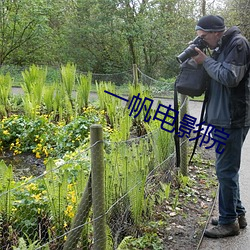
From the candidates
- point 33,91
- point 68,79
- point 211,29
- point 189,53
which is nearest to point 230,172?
point 189,53

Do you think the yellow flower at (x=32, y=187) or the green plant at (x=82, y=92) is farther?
the green plant at (x=82, y=92)

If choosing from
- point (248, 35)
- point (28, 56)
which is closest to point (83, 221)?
point (248, 35)

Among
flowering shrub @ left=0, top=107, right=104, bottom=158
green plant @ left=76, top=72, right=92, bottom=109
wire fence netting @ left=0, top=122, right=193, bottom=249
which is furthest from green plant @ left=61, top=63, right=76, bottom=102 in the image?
wire fence netting @ left=0, top=122, right=193, bottom=249

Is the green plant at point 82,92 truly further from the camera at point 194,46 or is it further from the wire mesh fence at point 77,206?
the camera at point 194,46

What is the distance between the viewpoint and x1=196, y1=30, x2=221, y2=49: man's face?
3.01 meters

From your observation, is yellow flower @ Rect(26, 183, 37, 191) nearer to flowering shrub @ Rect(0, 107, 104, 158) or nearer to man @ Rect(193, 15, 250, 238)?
man @ Rect(193, 15, 250, 238)

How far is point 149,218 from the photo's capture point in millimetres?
3516

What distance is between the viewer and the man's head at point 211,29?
9.73ft

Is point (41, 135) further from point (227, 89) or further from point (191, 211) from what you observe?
point (227, 89)

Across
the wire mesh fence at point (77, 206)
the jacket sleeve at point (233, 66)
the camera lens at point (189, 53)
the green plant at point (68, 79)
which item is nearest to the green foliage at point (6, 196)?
the wire mesh fence at point (77, 206)

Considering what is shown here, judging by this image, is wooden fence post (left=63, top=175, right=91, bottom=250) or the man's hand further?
the man's hand

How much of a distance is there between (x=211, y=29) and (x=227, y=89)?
1.65 feet

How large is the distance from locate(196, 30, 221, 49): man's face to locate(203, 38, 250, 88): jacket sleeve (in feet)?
0.59

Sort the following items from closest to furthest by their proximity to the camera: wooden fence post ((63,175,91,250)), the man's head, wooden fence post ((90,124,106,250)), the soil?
wooden fence post ((90,124,106,250))
wooden fence post ((63,175,91,250))
the man's head
the soil
